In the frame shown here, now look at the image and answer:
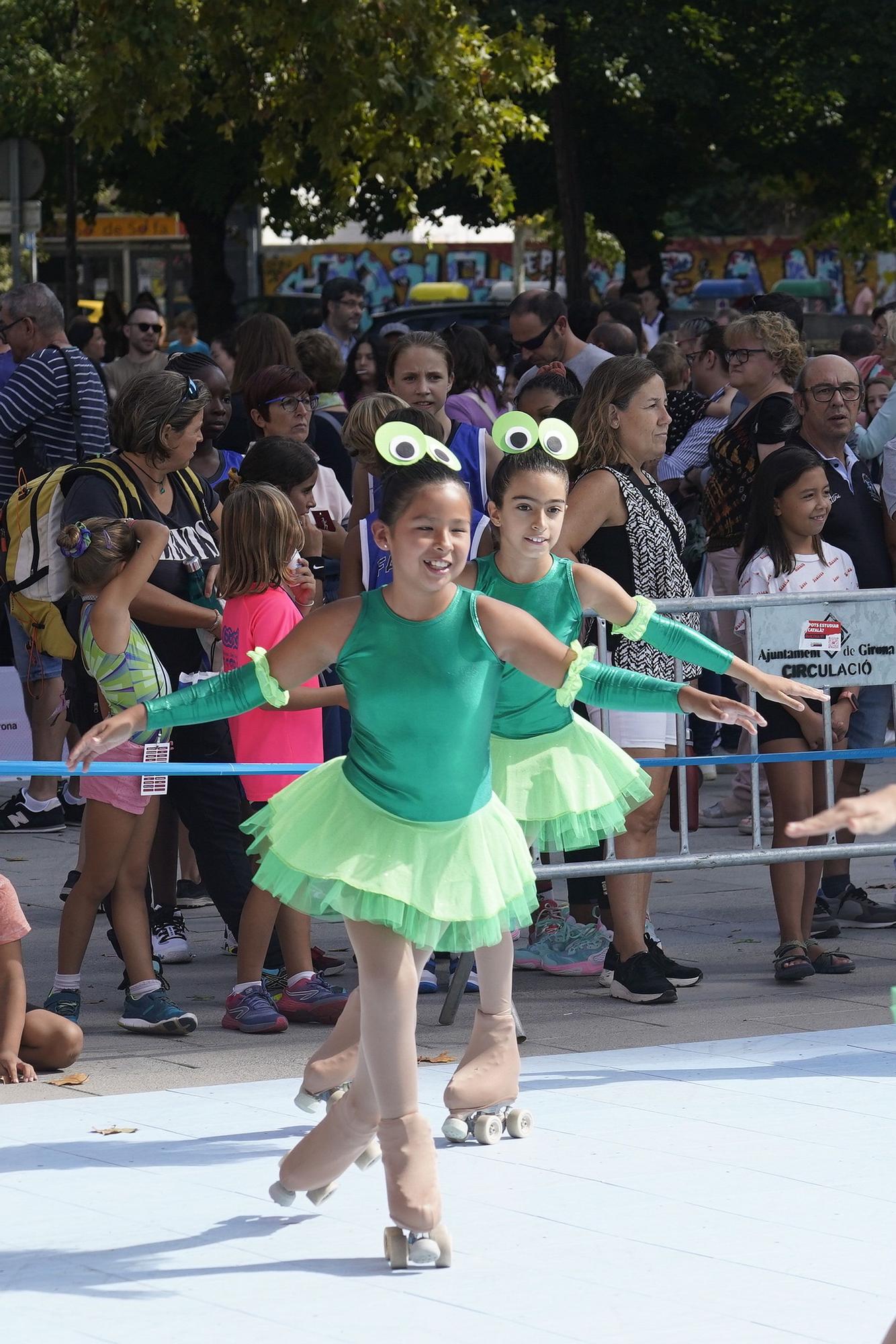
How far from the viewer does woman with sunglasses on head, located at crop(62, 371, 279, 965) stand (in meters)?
6.72

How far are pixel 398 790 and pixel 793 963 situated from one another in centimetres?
302

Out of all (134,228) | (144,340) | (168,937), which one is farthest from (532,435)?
(134,228)

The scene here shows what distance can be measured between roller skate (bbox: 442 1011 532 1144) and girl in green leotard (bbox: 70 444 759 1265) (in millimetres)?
598

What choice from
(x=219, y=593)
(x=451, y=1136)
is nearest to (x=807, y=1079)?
(x=451, y=1136)

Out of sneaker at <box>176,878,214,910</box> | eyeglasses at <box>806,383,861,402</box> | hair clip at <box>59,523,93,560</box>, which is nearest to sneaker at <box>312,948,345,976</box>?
sneaker at <box>176,878,214,910</box>

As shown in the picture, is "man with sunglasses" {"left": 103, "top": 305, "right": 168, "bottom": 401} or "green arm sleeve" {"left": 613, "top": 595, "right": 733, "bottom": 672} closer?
"green arm sleeve" {"left": 613, "top": 595, "right": 733, "bottom": 672}

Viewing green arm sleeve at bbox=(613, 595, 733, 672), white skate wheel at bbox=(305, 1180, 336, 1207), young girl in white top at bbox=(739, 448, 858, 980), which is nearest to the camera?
white skate wheel at bbox=(305, 1180, 336, 1207)

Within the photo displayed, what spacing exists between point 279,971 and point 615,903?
1.19 metres

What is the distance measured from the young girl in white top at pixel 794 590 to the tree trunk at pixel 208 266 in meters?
23.4

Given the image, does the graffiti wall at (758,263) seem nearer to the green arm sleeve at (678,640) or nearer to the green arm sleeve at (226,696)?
the green arm sleeve at (678,640)

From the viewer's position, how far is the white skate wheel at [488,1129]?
521 centimetres

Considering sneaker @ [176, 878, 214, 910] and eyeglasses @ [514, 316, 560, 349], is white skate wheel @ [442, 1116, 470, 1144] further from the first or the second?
eyeglasses @ [514, 316, 560, 349]

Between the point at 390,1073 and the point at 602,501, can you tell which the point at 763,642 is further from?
the point at 390,1073

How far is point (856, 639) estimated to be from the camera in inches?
284
